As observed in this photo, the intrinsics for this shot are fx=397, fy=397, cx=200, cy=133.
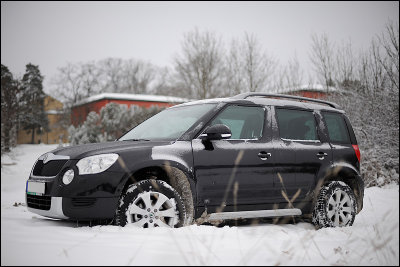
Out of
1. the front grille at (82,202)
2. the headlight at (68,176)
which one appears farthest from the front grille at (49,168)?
the front grille at (82,202)

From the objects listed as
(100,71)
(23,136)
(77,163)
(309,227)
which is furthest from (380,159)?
(100,71)

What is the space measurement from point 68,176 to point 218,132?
1683 millimetres

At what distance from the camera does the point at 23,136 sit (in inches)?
2371

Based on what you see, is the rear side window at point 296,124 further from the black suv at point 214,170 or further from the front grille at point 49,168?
the front grille at point 49,168

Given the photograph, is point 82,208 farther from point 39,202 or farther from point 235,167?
point 235,167

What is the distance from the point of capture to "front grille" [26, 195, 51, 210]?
13.2 feet

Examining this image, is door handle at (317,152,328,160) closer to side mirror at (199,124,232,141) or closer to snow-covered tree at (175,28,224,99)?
side mirror at (199,124,232,141)

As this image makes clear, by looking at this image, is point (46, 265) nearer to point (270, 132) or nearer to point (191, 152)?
point (191, 152)

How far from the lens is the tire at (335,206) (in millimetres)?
5410

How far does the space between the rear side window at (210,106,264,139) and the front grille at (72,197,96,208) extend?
81.8 inches

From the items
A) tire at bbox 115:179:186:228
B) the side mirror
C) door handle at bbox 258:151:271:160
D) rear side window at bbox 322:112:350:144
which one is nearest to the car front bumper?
tire at bbox 115:179:186:228

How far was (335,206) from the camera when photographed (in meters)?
5.58

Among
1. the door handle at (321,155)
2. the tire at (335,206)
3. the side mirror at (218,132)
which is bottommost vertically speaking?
the tire at (335,206)

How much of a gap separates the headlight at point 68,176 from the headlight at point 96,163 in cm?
9
